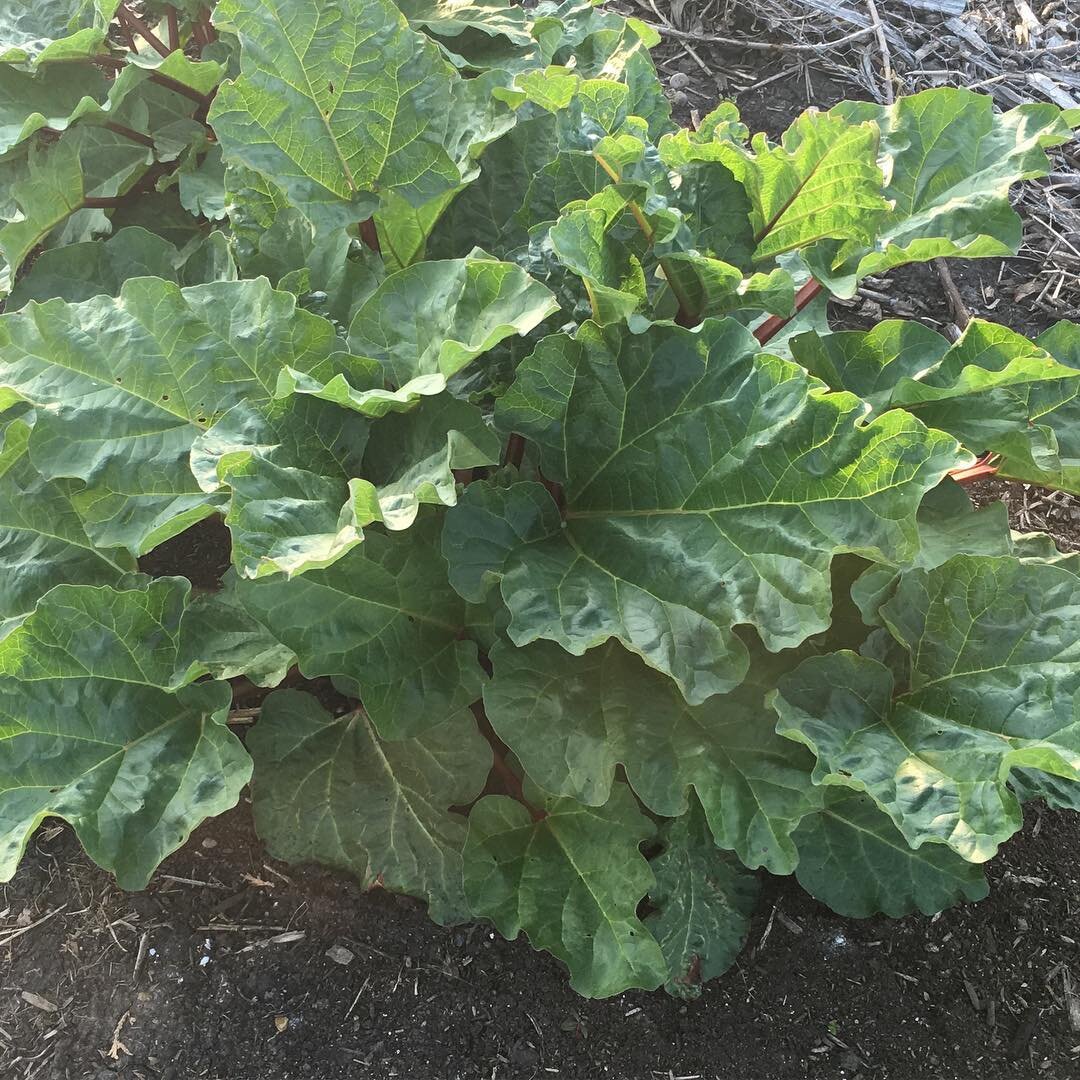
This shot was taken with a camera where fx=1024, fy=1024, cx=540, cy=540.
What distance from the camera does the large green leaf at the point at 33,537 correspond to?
175 cm

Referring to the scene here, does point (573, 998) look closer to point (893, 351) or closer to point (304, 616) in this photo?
point (304, 616)

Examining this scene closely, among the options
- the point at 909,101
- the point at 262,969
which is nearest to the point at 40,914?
the point at 262,969

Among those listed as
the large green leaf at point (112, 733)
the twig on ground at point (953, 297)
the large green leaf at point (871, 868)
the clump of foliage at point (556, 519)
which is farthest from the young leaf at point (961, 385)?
the large green leaf at point (112, 733)

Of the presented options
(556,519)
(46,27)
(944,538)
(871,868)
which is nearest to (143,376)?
(556,519)

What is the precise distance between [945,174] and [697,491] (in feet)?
2.55

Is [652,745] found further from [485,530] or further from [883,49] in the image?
[883,49]

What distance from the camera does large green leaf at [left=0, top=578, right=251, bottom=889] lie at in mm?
1497

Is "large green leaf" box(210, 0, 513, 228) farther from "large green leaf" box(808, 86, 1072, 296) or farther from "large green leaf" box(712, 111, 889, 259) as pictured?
"large green leaf" box(808, 86, 1072, 296)

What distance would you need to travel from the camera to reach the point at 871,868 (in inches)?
68.2

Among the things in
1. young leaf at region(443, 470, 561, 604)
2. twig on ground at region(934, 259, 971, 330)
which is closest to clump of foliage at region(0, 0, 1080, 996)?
young leaf at region(443, 470, 561, 604)

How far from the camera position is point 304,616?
1.49 m

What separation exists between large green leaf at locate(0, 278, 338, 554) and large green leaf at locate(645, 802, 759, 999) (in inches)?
37.8

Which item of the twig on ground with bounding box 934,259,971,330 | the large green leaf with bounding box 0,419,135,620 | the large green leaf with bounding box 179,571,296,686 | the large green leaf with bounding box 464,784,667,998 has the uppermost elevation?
the large green leaf with bounding box 0,419,135,620

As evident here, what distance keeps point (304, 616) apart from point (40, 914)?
33.8 inches
